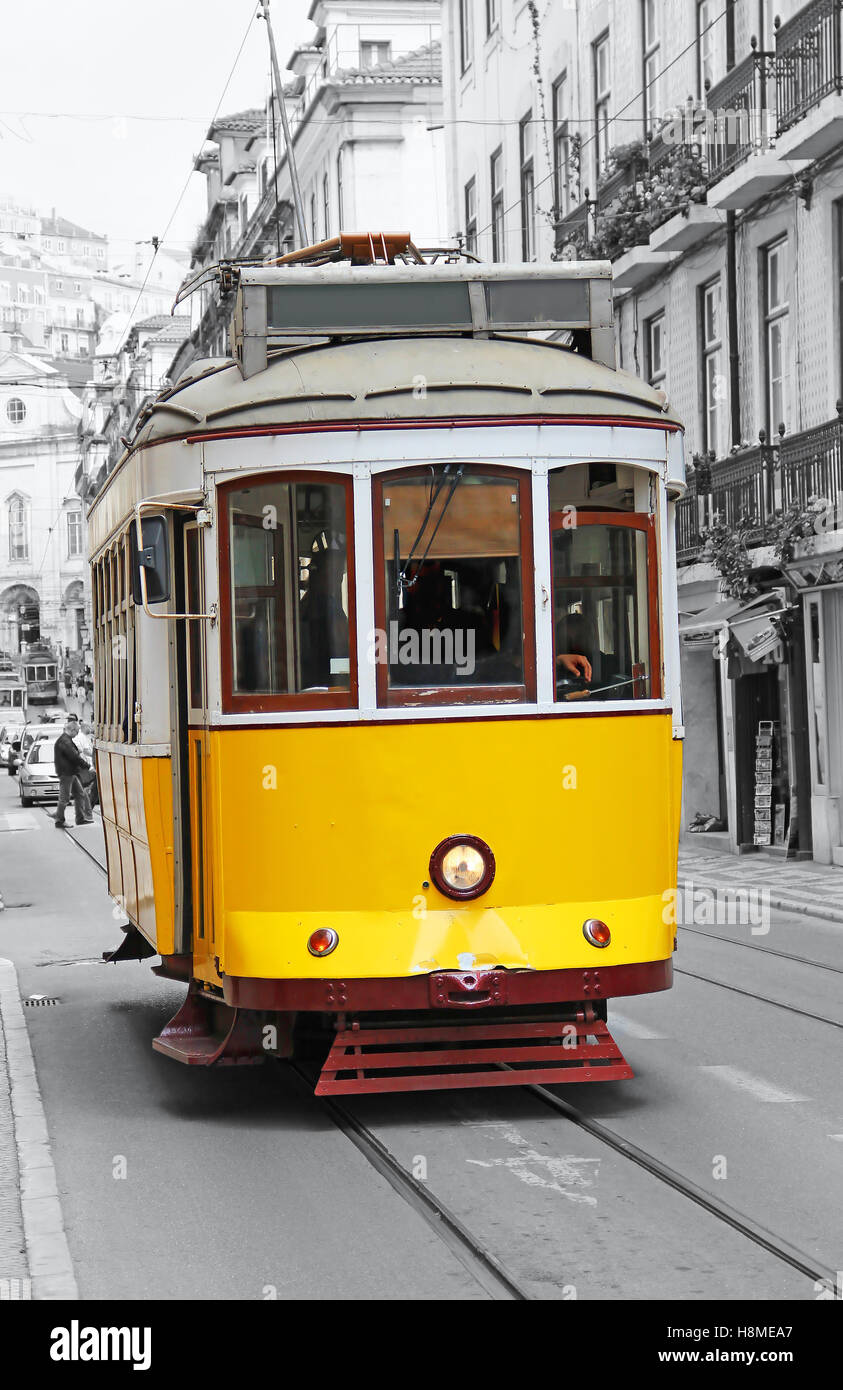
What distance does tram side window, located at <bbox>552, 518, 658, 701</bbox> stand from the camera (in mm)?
8148

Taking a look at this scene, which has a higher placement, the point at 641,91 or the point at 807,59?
the point at 641,91

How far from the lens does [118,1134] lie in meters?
8.33

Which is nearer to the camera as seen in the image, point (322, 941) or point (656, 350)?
point (322, 941)

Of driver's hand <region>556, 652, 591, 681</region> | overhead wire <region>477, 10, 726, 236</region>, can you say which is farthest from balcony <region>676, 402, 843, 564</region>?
driver's hand <region>556, 652, 591, 681</region>

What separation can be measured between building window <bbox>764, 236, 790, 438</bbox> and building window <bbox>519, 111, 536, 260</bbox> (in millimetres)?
10041

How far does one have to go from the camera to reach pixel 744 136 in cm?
2272

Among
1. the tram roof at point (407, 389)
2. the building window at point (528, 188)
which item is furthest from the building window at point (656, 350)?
the tram roof at point (407, 389)

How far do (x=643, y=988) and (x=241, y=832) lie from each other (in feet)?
5.93

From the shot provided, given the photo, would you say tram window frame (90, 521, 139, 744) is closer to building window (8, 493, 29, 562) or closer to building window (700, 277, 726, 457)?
building window (700, 277, 726, 457)

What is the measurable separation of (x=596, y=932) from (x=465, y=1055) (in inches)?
29.3

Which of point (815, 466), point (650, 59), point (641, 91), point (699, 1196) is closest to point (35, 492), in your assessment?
point (641, 91)

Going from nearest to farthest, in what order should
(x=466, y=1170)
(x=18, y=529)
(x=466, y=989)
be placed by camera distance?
1. (x=466, y=1170)
2. (x=466, y=989)
3. (x=18, y=529)

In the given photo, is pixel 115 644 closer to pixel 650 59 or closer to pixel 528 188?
pixel 650 59
